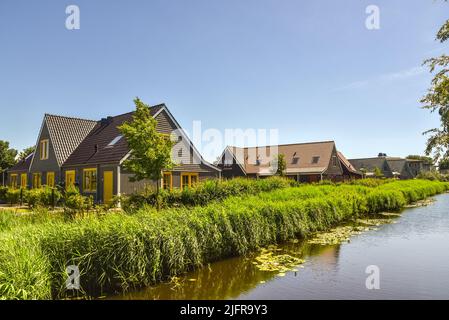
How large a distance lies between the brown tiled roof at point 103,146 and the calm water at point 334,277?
13939 millimetres

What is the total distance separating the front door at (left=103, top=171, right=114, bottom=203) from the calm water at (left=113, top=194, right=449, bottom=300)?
43.7 ft

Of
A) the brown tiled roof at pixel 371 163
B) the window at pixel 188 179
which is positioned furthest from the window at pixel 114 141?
the brown tiled roof at pixel 371 163

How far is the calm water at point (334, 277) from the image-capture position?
272 inches

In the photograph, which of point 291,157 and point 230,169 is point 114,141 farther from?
point 291,157

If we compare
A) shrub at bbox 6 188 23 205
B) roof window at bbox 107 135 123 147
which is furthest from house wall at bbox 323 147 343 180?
shrub at bbox 6 188 23 205

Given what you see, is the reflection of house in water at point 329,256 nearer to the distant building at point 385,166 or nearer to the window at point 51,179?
the window at point 51,179

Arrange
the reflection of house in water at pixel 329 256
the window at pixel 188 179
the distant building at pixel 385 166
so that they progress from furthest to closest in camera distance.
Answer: the distant building at pixel 385 166
the window at pixel 188 179
the reflection of house in water at pixel 329 256

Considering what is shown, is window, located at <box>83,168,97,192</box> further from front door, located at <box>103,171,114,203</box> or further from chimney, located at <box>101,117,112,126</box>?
chimney, located at <box>101,117,112,126</box>

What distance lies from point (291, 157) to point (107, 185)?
93.9 feet

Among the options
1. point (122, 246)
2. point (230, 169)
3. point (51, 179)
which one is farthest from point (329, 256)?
point (230, 169)

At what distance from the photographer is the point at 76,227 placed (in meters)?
7.42

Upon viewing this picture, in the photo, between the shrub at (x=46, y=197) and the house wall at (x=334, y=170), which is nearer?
the shrub at (x=46, y=197)

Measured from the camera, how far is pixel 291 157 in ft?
146
